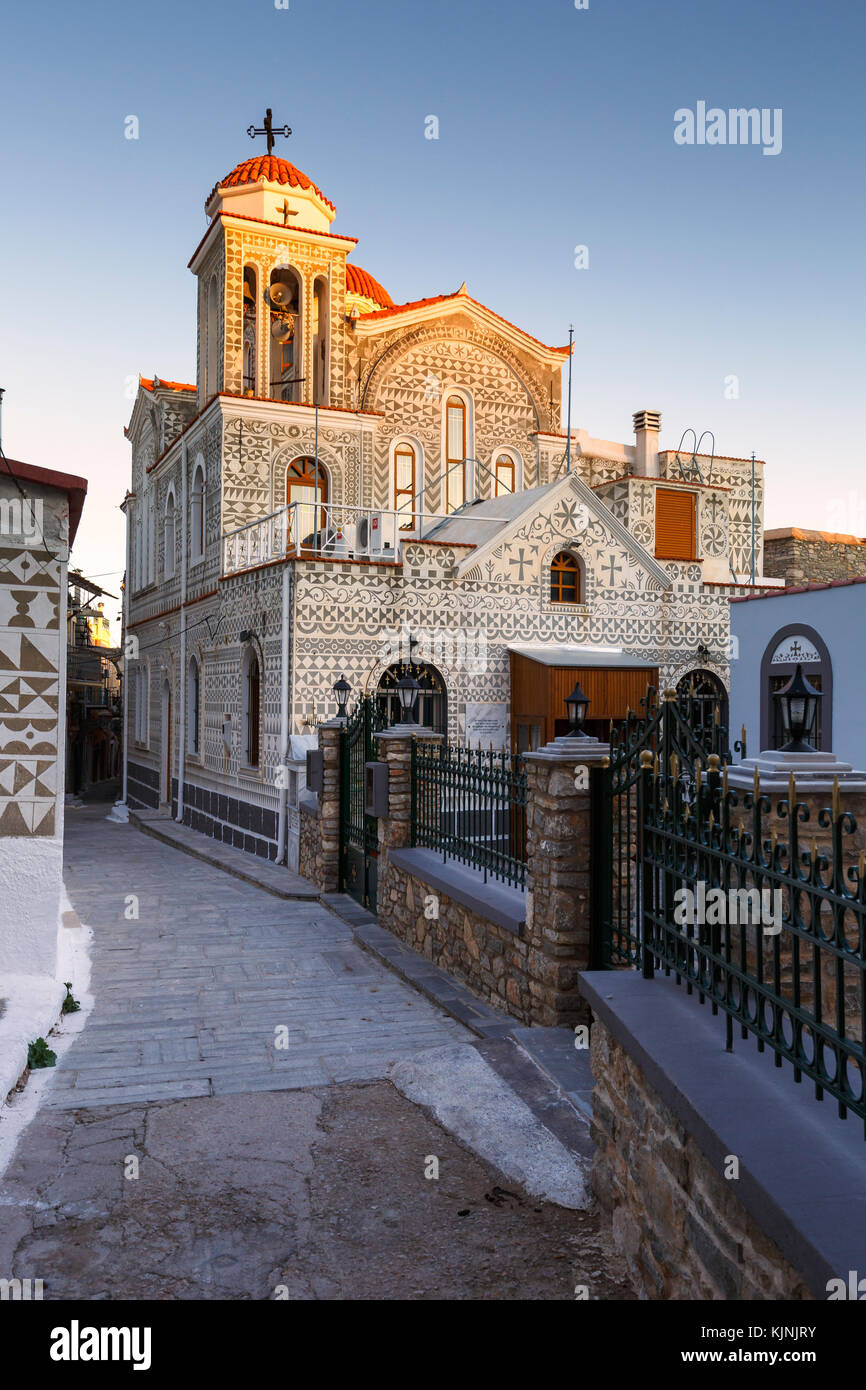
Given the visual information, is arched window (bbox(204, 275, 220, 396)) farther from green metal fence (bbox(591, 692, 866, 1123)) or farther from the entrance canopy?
green metal fence (bbox(591, 692, 866, 1123))

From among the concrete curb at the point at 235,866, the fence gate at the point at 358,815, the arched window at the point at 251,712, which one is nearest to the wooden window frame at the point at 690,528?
the arched window at the point at 251,712

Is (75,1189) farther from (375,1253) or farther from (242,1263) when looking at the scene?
(375,1253)

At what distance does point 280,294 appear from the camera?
1923cm

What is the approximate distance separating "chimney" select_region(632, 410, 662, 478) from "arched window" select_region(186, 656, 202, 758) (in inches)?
414

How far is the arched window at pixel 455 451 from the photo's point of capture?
19891 mm

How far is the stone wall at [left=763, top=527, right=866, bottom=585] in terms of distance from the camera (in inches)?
919

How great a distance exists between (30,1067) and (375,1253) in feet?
9.83

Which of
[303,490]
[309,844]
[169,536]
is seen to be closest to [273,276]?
[303,490]

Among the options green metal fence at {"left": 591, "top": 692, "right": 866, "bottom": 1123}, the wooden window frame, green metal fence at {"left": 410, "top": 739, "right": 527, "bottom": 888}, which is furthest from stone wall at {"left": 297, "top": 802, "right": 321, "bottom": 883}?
the wooden window frame

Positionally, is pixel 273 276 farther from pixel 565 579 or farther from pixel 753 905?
pixel 753 905

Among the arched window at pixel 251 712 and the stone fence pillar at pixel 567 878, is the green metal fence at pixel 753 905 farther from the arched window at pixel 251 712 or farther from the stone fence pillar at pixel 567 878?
the arched window at pixel 251 712
